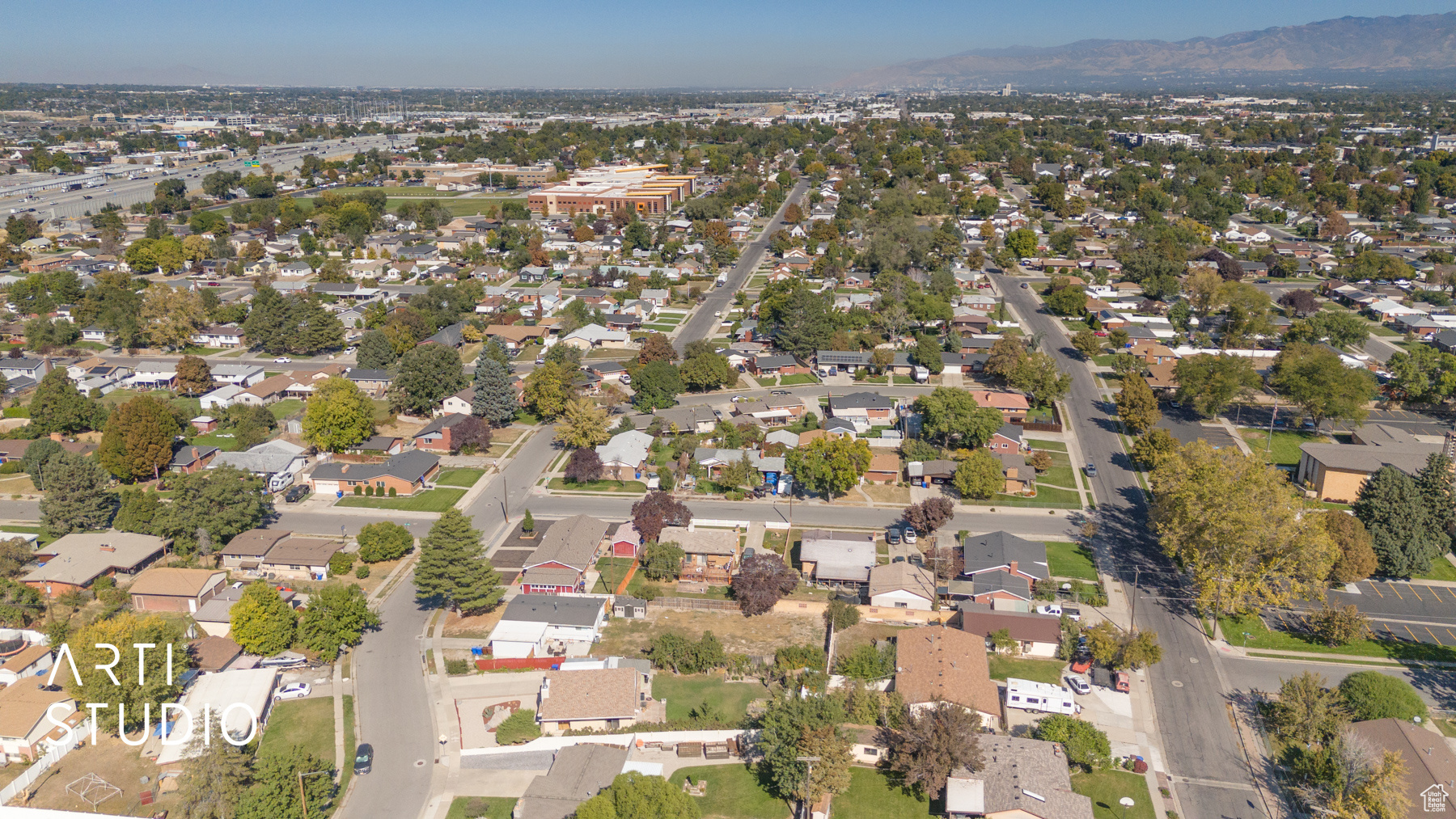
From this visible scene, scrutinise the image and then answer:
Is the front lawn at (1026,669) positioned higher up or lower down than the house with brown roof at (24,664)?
lower down

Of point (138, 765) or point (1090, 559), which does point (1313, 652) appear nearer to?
point (1090, 559)

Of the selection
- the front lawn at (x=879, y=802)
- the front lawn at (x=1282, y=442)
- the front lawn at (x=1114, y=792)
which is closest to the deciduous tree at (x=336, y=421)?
the front lawn at (x=879, y=802)

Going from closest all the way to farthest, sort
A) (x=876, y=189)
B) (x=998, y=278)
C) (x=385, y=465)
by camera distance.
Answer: (x=385, y=465) → (x=998, y=278) → (x=876, y=189)

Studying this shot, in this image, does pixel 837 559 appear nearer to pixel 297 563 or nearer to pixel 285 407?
pixel 297 563

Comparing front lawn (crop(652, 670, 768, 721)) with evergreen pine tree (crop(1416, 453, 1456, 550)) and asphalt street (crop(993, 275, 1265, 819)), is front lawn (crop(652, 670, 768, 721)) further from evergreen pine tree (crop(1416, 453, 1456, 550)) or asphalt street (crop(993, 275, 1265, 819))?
evergreen pine tree (crop(1416, 453, 1456, 550))

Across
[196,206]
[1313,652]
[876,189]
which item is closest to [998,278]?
[876,189]

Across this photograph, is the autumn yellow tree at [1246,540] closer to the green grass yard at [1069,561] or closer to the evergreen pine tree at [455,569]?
the green grass yard at [1069,561]
